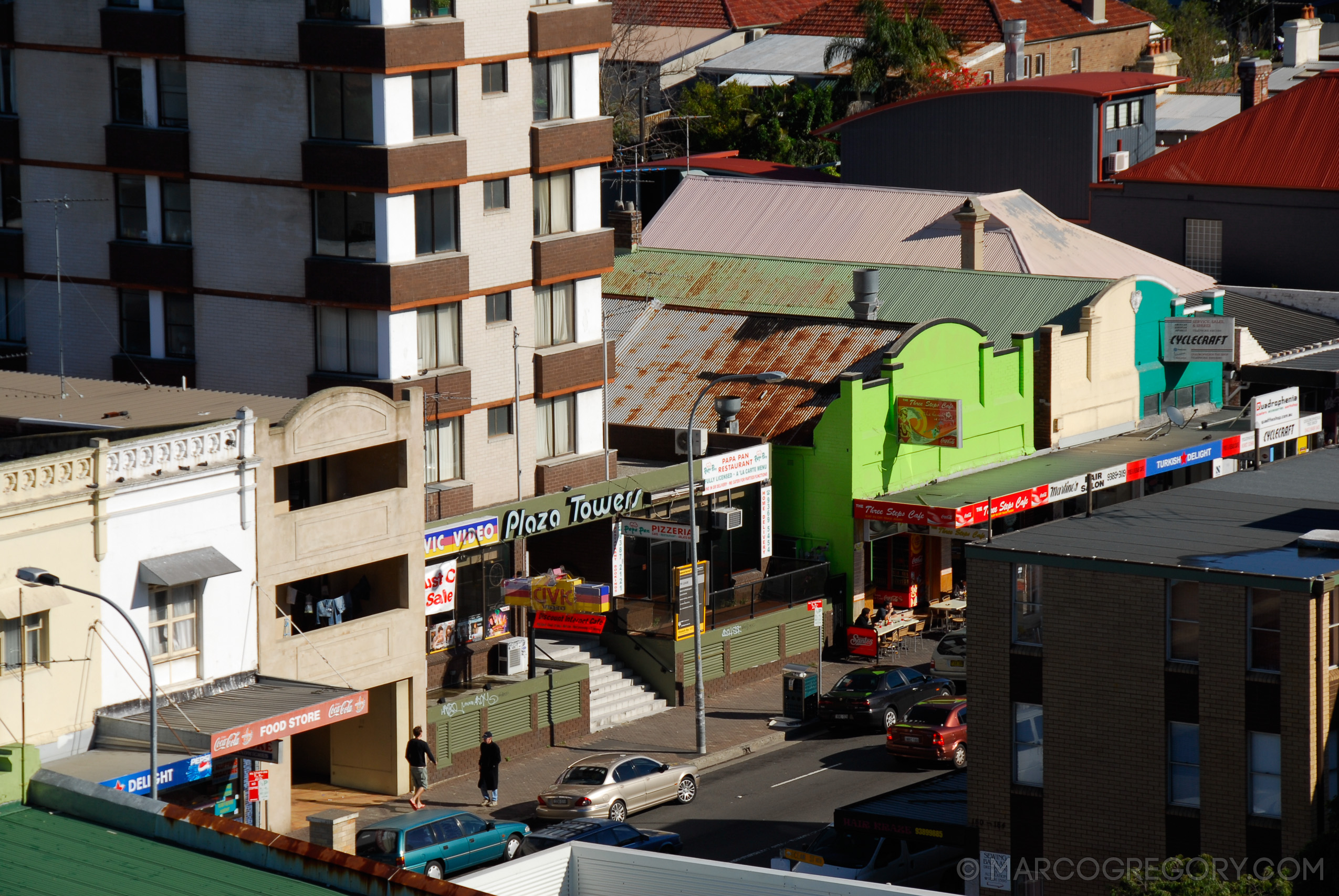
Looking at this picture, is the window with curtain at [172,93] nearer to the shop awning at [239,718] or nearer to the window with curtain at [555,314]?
the window with curtain at [555,314]

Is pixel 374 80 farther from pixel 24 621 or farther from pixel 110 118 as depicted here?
pixel 24 621

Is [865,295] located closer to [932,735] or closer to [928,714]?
[928,714]

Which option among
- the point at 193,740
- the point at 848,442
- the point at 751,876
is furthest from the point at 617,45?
the point at 751,876

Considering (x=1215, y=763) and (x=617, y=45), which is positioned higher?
(x=617, y=45)

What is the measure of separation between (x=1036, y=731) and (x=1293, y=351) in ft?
118

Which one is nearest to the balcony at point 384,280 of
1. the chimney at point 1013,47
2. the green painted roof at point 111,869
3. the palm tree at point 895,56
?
the green painted roof at point 111,869

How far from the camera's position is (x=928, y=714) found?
4625 centimetres

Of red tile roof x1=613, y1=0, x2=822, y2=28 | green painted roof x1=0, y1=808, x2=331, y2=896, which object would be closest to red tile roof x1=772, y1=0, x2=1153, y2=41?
red tile roof x1=613, y1=0, x2=822, y2=28

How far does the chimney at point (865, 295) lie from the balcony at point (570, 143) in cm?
1026

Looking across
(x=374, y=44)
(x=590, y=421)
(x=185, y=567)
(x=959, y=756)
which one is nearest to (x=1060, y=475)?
(x=590, y=421)

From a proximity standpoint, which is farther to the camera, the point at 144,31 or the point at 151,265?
the point at 151,265

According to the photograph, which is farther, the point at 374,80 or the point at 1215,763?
the point at 374,80

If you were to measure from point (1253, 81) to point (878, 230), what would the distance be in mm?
20142

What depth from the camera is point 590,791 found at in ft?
137
